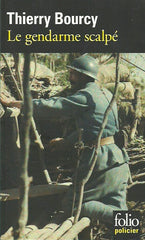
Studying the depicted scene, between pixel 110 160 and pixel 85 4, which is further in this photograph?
pixel 110 160

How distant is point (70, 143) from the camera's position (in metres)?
4.57

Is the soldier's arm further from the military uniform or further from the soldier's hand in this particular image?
→ the soldier's hand

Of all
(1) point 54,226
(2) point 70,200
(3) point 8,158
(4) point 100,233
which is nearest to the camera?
(1) point 54,226

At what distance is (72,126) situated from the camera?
205 inches

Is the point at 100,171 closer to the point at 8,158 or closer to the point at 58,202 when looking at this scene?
the point at 58,202

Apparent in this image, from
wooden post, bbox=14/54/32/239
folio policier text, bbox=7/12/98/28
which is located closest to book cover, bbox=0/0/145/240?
folio policier text, bbox=7/12/98/28

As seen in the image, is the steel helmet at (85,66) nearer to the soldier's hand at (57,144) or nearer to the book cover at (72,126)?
the book cover at (72,126)

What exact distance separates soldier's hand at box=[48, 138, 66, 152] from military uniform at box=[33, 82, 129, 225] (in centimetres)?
28

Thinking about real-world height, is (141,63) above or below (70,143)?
above

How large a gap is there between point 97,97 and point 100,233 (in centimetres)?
149

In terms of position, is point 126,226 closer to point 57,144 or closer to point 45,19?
point 57,144

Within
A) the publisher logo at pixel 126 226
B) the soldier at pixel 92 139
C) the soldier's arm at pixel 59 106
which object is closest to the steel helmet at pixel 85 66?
the soldier at pixel 92 139

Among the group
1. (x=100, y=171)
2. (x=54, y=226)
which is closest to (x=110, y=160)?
(x=100, y=171)

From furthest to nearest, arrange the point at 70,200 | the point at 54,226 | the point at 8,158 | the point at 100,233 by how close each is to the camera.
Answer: the point at 100,233 → the point at 8,158 → the point at 70,200 → the point at 54,226
